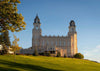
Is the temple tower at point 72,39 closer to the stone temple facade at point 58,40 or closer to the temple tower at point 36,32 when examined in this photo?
the stone temple facade at point 58,40

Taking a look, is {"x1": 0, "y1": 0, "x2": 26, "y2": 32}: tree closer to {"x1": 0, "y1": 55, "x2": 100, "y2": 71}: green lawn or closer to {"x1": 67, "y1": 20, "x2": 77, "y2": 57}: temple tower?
{"x1": 0, "y1": 55, "x2": 100, "y2": 71}: green lawn

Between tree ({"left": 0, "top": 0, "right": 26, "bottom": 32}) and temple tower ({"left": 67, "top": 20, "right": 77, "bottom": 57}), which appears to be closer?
tree ({"left": 0, "top": 0, "right": 26, "bottom": 32})

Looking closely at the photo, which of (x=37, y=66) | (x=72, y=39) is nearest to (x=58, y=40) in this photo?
(x=72, y=39)

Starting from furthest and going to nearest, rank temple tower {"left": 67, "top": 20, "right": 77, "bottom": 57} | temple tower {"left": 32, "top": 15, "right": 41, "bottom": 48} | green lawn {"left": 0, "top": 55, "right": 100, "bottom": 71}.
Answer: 1. temple tower {"left": 32, "top": 15, "right": 41, "bottom": 48}
2. temple tower {"left": 67, "top": 20, "right": 77, "bottom": 57}
3. green lawn {"left": 0, "top": 55, "right": 100, "bottom": 71}

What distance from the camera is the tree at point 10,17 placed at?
2781 cm

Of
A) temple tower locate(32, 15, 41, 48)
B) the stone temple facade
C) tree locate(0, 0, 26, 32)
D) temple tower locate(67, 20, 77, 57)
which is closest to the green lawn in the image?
tree locate(0, 0, 26, 32)

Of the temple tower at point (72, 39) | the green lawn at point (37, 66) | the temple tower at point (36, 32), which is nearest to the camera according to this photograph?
the green lawn at point (37, 66)

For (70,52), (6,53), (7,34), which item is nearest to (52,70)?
(6,53)

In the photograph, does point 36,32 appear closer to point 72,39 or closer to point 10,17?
point 72,39

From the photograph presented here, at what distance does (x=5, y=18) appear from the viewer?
28.4 meters

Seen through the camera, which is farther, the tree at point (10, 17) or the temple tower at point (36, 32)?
the temple tower at point (36, 32)

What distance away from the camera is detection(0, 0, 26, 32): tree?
2781cm

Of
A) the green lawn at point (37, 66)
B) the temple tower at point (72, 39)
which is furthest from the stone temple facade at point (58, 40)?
the green lawn at point (37, 66)

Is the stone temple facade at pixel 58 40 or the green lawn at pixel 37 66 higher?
the stone temple facade at pixel 58 40
